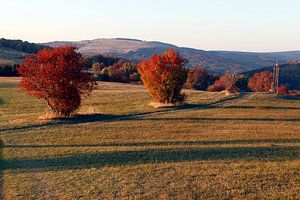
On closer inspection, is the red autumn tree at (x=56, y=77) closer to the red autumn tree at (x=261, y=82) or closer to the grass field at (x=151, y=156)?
the grass field at (x=151, y=156)

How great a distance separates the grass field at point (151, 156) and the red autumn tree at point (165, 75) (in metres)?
6.78

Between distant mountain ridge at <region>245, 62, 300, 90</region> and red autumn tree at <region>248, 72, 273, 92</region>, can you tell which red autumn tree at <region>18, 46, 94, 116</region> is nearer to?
red autumn tree at <region>248, 72, 273, 92</region>

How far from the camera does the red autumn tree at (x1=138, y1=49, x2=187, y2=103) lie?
123 ft

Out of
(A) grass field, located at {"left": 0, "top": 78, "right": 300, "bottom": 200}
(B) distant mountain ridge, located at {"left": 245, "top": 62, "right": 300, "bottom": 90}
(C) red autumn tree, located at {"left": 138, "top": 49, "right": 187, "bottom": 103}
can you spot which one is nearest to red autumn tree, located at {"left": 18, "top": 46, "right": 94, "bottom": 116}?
(A) grass field, located at {"left": 0, "top": 78, "right": 300, "bottom": 200}

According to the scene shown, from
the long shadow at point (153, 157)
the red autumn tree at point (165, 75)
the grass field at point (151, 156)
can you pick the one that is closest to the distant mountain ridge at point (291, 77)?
the red autumn tree at point (165, 75)

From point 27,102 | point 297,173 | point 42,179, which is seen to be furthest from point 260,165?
point 27,102

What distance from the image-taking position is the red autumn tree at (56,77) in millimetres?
27656

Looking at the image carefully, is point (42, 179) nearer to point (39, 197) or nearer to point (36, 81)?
point (39, 197)

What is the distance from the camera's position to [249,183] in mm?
12305

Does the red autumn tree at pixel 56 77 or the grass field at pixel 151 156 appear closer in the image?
the grass field at pixel 151 156

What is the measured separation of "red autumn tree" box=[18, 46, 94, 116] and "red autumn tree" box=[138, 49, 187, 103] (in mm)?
10218

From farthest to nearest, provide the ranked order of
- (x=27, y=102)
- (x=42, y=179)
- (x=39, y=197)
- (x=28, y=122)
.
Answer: (x=27, y=102) < (x=28, y=122) < (x=42, y=179) < (x=39, y=197)

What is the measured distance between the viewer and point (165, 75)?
3741cm

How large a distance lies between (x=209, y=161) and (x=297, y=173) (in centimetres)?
326
